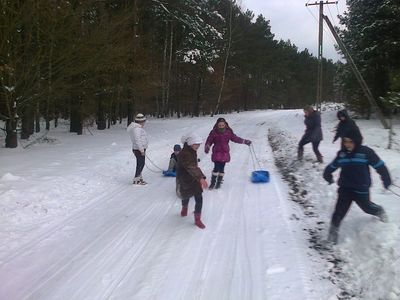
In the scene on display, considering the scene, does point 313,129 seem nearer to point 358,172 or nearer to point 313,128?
point 313,128

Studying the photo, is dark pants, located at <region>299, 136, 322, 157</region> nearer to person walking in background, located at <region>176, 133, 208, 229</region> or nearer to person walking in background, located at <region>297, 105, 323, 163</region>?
person walking in background, located at <region>297, 105, 323, 163</region>

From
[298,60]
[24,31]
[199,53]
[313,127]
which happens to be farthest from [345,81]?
[298,60]

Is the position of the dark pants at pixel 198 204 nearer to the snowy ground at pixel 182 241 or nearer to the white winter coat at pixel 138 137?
the snowy ground at pixel 182 241

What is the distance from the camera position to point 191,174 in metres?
7.64

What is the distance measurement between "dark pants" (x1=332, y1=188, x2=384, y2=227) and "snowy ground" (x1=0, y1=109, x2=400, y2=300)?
21cm

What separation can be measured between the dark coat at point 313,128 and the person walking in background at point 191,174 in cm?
623

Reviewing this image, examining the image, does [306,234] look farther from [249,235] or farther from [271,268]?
[271,268]

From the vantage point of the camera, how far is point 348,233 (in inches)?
264

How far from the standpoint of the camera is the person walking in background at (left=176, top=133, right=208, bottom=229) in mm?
7684

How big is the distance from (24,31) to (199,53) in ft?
85.0

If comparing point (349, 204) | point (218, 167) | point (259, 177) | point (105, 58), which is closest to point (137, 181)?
point (218, 167)

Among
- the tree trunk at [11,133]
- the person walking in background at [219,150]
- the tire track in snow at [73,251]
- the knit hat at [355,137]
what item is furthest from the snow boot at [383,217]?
the tree trunk at [11,133]

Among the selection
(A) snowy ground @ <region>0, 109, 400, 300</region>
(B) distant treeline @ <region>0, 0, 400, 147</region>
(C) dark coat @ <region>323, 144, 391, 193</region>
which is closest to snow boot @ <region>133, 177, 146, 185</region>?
(A) snowy ground @ <region>0, 109, 400, 300</region>

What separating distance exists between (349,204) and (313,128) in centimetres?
681
